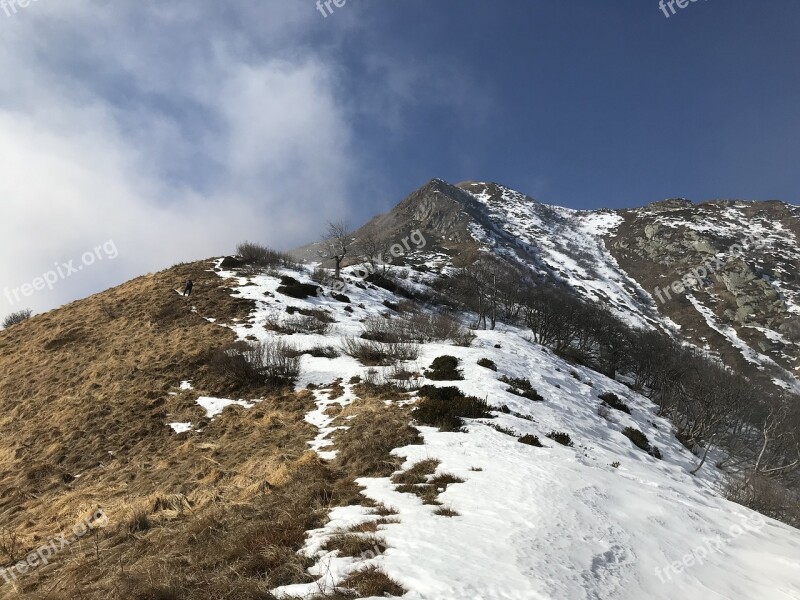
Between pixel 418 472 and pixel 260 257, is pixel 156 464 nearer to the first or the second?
pixel 418 472

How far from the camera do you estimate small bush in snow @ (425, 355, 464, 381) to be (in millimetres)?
15336

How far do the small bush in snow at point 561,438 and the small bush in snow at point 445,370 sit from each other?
4.16 metres

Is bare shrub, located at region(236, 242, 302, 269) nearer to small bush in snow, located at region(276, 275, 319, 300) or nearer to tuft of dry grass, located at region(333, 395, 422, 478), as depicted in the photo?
small bush in snow, located at region(276, 275, 319, 300)

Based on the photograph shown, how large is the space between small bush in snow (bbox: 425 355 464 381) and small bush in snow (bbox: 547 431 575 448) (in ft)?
13.6

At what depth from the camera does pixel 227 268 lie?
33.1 metres

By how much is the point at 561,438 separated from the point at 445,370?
509 cm

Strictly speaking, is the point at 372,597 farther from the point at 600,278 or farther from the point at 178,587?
the point at 600,278

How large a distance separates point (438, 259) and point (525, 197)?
104 m

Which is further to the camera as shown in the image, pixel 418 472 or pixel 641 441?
pixel 641 441

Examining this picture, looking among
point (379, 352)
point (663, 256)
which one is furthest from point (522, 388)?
point (663, 256)

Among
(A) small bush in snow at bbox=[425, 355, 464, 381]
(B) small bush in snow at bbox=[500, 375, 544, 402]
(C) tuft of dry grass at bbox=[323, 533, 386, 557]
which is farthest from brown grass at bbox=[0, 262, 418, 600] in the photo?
(B) small bush in snow at bbox=[500, 375, 544, 402]

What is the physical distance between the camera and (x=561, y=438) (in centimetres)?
1195

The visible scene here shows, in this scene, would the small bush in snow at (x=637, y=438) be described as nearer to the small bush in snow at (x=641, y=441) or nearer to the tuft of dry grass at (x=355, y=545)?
the small bush in snow at (x=641, y=441)

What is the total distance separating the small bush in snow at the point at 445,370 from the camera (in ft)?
50.3
